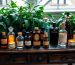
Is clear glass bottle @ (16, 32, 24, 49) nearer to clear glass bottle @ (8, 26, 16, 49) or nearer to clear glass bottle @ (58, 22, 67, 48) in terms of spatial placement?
clear glass bottle @ (8, 26, 16, 49)

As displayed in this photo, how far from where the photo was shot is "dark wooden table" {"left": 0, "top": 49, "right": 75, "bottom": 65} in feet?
5.56

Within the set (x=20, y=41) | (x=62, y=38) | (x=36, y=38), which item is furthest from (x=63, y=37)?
(x=20, y=41)

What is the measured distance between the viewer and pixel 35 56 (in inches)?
68.2

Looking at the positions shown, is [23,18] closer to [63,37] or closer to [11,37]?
[11,37]

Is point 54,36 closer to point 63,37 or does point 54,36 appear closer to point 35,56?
point 63,37

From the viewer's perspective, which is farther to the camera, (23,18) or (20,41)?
(23,18)

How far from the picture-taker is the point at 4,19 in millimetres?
1847

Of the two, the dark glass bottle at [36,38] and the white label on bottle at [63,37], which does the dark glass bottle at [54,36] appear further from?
the dark glass bottle at [36,38]

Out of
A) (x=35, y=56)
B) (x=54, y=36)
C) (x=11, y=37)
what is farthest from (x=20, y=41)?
(x=54, y=36)

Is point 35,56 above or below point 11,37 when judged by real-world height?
below

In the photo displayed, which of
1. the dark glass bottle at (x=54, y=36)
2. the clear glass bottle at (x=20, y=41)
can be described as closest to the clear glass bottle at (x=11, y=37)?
the clear glass bottle at (x=20, y=41)

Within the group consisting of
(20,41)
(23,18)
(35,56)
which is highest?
(23,18)

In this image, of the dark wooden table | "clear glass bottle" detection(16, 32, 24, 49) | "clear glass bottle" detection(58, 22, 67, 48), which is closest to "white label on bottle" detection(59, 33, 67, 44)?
"clear glass bottle" detection(58, 22, 67, 48)

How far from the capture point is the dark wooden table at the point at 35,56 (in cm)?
169
